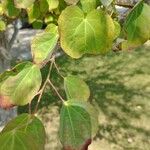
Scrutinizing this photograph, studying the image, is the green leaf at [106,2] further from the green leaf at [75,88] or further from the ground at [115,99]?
the ground at [115,99]

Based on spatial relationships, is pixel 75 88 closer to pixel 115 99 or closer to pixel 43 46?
pixel 43 46

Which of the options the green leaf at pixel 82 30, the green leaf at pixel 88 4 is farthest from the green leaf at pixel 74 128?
the green leaf at pixel 88 4

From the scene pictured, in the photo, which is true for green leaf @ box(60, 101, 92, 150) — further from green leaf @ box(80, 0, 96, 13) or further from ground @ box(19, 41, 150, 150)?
ground @ box(19, 41, 150, 150)

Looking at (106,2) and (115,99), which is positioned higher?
(106,2)

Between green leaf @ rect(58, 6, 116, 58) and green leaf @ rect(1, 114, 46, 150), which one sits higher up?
green leaf @ rect(58, 6, 116, 58)

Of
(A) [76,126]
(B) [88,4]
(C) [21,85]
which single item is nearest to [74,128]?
(A) [76,126]

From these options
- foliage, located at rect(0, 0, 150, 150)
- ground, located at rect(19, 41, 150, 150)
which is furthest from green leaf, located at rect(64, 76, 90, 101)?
ground, located at rect(19, 41, 150, 150)

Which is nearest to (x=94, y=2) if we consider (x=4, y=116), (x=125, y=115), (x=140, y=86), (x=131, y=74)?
(x=4, y=116)
